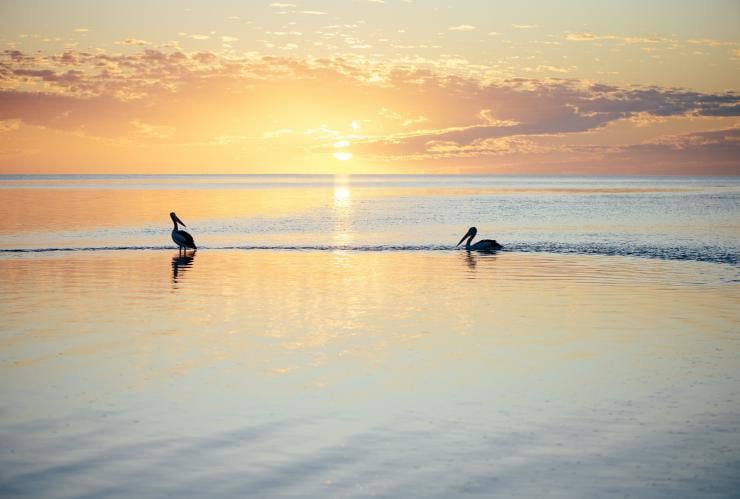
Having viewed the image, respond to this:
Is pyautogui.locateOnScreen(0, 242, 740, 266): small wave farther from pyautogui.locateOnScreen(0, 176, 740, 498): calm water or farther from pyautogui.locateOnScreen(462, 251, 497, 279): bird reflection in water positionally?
pyautogui.locateOnScreen(0, 176, 740, 498): calm water

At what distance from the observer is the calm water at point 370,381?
675cm

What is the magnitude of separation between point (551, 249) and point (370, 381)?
63.5ft

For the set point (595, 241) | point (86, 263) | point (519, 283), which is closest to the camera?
point (519, 283)

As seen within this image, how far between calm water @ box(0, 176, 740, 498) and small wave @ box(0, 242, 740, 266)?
2.99 metres

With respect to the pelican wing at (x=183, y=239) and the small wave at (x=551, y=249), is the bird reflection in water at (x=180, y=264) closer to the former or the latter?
the pelican wing at (x=183, y=239)

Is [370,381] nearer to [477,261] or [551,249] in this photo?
[477,261]

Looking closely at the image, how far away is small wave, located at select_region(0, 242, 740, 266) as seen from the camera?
82.7 feet

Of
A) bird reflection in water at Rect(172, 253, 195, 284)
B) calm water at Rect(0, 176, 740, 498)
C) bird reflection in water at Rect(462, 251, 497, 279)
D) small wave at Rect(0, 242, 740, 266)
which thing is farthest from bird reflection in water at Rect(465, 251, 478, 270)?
bird reflection in water at Rect(172, 253, 195, 284)

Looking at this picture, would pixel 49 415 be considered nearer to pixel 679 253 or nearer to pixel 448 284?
pixel 448 284

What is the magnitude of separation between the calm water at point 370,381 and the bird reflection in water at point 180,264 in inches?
9.7

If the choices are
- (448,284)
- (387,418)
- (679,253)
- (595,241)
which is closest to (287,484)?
(387,418)

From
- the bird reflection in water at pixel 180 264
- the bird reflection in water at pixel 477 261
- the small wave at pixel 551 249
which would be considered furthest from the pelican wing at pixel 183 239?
the bird reflection in water at pixel 477 261

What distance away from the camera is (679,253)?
84.5 ft

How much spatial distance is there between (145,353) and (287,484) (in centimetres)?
533
